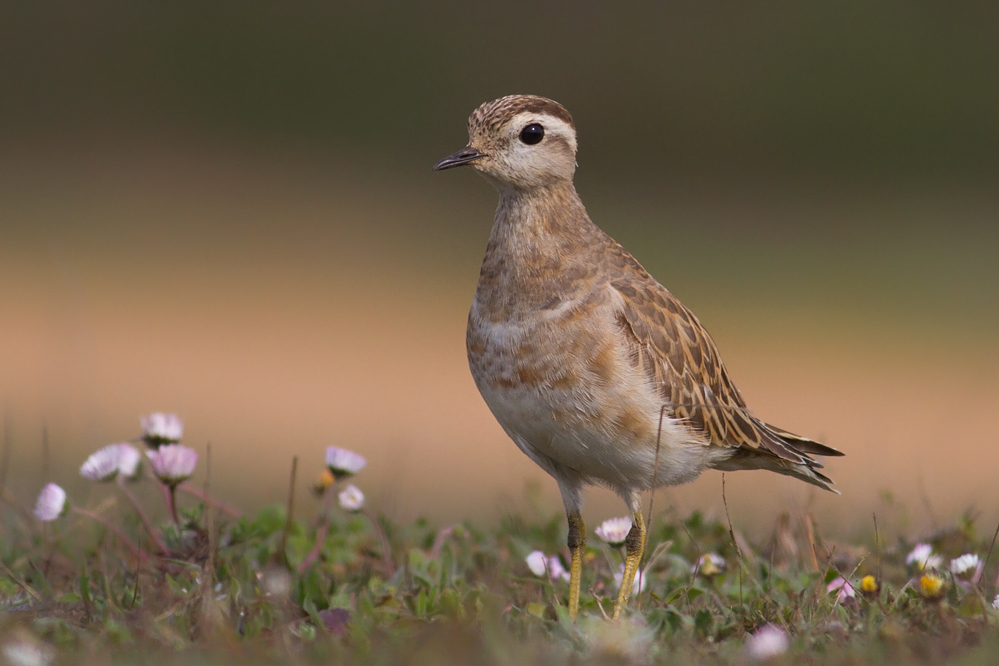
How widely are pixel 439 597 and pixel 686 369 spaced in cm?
168

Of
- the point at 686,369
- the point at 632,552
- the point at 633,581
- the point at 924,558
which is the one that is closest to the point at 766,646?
the point at 633,581

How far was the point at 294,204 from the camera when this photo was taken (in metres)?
23.0

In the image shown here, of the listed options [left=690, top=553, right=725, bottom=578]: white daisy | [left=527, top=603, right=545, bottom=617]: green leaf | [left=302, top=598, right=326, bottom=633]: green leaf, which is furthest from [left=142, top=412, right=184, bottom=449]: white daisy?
[left=690, top=553, right=725, bottom=578]: white daisy

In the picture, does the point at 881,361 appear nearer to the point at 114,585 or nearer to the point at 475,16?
Answer: the point at 114,585

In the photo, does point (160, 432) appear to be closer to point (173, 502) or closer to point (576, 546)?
point (173, 502)

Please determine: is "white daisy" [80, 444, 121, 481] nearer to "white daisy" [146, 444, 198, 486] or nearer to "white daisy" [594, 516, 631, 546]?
"white daisy" [146, 444, 198, 486]

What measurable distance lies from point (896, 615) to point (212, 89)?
2189cm

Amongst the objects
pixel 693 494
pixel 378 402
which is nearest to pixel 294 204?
pixel 378 402

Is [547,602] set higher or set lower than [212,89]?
lower

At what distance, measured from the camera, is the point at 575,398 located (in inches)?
222

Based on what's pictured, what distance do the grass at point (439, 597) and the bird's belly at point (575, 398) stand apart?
44cm

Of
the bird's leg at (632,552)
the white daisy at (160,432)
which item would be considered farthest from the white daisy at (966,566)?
the white daisy at (160,432)

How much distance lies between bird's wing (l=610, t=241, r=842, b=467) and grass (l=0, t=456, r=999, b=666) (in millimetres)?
446

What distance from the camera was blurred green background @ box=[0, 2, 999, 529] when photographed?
14516mm
